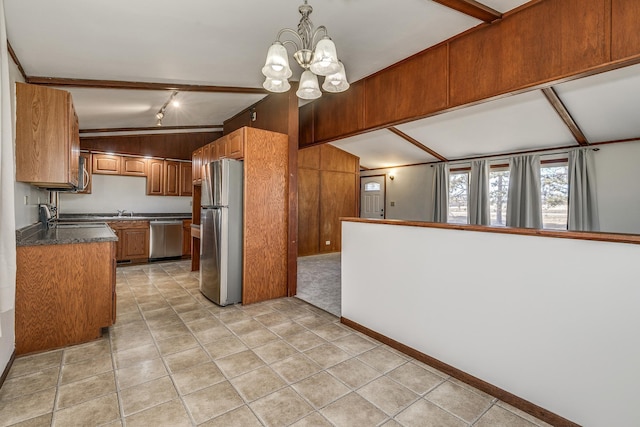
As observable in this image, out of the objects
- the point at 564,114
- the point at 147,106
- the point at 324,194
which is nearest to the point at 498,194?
the point at 564,114

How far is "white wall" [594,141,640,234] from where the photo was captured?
425 centimetres

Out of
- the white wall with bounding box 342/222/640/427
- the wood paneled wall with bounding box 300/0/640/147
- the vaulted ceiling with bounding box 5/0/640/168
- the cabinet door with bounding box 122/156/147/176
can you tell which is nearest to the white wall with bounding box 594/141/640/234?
the vaulted ceiling with bounding box 5/0/640/168

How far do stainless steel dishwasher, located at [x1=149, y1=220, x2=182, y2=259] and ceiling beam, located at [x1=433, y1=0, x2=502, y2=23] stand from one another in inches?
224

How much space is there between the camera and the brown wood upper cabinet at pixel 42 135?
2.42 meters

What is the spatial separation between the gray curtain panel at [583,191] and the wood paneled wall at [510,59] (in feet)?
11.2

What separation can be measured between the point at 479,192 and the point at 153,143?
21.8ft

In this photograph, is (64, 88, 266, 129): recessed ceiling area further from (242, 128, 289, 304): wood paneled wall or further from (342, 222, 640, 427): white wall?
(342, 222, 640, 427): white wall

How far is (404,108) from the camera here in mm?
3072

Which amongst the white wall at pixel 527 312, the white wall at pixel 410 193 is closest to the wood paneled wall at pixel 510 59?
the white wall at pixel 527 312

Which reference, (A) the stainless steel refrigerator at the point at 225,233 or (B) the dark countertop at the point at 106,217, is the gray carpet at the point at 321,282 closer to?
(A) the stainless steel refrigerator at the point at 225,233

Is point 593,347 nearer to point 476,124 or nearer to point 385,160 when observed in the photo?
point 476,124

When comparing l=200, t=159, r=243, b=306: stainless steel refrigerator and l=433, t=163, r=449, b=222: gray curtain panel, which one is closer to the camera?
l=200, t=159, r=243, b=306: stainless steel refrigerator

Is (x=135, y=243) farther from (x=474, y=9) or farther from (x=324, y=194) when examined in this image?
(x=474, y=9)

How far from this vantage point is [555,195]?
5055 millimetres
